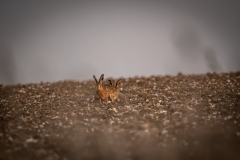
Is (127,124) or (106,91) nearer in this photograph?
(127,124)

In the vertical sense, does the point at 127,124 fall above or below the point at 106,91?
below

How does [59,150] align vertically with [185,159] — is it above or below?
above

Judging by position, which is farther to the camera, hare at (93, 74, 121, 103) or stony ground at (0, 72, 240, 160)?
Answer: hare at (93, 74, 121, 103)

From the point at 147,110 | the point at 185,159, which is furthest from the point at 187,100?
the point at 185,159

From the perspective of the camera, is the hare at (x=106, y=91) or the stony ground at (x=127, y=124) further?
the hare at (x=106, y=91)

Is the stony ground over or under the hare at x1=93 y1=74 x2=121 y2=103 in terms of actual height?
under

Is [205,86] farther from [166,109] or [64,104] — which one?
[64,104]

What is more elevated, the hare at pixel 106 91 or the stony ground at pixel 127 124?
the hare at pixel 106 91

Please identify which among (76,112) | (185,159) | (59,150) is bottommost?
(185,159)
